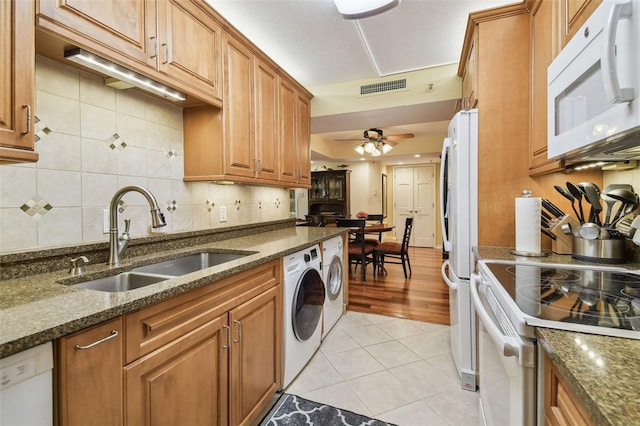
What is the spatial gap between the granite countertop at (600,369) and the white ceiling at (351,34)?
2134 mm

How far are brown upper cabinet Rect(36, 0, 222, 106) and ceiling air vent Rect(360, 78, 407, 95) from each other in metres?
1.68

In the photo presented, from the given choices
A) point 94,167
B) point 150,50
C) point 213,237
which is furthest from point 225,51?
point 213,237

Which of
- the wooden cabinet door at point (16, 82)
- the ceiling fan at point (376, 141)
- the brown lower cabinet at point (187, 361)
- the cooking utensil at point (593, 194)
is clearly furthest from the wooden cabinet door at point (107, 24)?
the ceiling fan at point (376, 141)

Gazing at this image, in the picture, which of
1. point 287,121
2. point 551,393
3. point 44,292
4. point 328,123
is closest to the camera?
point 551,393

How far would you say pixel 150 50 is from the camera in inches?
57.0

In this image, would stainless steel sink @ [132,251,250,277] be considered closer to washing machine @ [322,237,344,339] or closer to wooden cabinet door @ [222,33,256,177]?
wooden cabinet door @ [222,33,256,177]

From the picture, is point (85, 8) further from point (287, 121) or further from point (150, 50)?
point (287, 121)

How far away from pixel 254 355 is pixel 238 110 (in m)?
1.63

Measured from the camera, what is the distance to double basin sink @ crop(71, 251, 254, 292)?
1.28 m

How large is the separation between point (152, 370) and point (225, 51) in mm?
1917

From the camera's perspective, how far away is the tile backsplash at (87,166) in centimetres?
124

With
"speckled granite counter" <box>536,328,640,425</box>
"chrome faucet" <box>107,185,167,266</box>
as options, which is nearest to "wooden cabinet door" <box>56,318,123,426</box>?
"chrome faucet" <box>107,185,167,266</box>

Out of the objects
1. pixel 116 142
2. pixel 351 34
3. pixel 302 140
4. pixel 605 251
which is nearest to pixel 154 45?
pixel 116 142

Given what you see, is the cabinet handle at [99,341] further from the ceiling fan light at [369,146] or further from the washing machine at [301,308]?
the ceiling fan light at [369,146]
